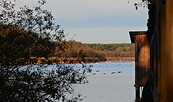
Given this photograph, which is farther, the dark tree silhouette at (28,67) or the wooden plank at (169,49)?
the dark tree silhouette at (28,67)

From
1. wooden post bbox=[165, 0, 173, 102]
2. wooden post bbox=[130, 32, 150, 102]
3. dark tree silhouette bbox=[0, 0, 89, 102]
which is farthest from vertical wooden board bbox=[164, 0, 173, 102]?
wooden post bbox=[130, 32, 150, 102]

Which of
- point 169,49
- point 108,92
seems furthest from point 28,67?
point 108,92

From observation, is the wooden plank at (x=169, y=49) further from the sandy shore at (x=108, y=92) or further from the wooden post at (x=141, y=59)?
the sandy shore at (x=108, y=92)

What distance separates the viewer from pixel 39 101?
12391 millimetres

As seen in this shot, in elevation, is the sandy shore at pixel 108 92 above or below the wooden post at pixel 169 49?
below

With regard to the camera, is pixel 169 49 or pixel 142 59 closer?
pixel 169 49

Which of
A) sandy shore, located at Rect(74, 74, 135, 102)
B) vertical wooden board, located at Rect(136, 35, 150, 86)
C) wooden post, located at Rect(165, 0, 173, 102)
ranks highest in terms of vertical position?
wooden post, located at Rect(165, 0, 173, 102)

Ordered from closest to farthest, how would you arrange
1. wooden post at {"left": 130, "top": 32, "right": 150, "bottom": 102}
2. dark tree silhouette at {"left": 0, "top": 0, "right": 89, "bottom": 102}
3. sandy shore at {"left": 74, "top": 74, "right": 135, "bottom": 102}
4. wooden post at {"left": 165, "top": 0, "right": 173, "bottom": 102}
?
wooden post at {"left": 165, "top": 0, "right": 173, "bottom": 102} < dark tree silhouette at {"left": 0, "top": 0, "right": 89, "bottom": 102} < wooden post at {"left": 130, "top": 32, "right": 150, "bottom": 102} < sandy shore at {"left": 74, "top": 74, "right": 135, "bottom": 102}

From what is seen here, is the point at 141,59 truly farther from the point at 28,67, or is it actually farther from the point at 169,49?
the point at 169,49

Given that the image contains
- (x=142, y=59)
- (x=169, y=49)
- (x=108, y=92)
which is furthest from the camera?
(x=108, y=92)

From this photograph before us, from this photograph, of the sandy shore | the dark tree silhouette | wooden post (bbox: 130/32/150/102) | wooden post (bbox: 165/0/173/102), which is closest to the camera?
wooden post (bbox: 165/0/173/102)

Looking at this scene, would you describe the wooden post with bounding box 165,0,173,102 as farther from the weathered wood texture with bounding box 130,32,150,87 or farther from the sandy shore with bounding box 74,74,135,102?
the sandy shore with bounding box 74,74,135,102

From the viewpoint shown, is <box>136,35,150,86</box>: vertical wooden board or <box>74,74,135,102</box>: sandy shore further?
<box>74,74,135,102</box>: sandy shore

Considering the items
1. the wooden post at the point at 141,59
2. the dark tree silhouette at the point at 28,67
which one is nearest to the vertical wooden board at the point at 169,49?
the dark tree silhouette at the point at 28,67
